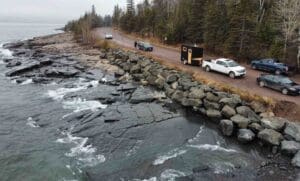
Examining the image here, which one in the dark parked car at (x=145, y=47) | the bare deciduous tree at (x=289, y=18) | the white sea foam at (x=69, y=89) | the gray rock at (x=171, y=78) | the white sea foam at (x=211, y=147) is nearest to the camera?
the white sea foam at (x=211, y=147)

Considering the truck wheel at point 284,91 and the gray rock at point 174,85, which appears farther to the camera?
the gray rock at point 174,85

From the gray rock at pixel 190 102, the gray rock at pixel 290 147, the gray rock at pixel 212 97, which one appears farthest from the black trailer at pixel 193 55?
the gray rock at pixel 290 147

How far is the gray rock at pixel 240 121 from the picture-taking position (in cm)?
2355

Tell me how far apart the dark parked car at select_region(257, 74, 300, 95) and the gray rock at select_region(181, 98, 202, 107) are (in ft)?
25.0

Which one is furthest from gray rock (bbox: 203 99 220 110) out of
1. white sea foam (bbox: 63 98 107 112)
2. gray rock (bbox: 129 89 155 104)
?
white sea foam (bbox: 63 98 107 112)

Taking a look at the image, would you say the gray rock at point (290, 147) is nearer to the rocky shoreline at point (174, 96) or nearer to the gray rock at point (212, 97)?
the rocky shoreline at point (174, 96)

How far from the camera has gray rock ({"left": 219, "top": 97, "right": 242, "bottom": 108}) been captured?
86.8 feet

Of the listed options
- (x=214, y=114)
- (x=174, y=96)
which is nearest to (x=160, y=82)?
(x=174, y=96)

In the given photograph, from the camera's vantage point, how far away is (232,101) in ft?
87.6

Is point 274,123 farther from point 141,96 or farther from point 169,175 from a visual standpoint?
point 141,96

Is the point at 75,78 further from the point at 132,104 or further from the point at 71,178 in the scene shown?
the point at 71,178

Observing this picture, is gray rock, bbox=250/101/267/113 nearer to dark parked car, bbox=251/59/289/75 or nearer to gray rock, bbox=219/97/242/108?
gray rock, bbox=219/97/242/108

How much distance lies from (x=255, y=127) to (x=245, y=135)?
1.52 m

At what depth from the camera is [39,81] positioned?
41.6 m
